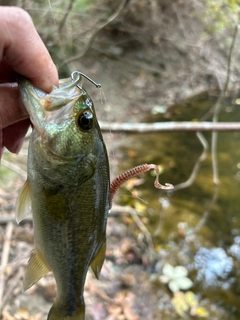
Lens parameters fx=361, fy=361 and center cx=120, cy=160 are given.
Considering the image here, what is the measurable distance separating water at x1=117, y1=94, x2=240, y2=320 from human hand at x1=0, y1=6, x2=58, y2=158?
176 centimetres

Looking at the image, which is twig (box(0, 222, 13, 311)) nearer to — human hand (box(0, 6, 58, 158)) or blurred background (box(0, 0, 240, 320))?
blurred background (box(0, 0, 240, 320))

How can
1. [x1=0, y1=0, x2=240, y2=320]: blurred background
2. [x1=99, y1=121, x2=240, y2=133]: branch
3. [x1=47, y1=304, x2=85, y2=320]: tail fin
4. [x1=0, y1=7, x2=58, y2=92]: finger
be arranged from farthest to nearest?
[x1=0, y1=0, x2=240, y2=320]: blurred background → [x1=99, y1=121, x2=240, y2=133]: branch → [x1=47, y1=304, x2=85, y2=320]: tail fin → [x1=0, y1=7, x2=58, y2=92]: finger

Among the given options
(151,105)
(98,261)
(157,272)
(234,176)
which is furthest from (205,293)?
(151,105)

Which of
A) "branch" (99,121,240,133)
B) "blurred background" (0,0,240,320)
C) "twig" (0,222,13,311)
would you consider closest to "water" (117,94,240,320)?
"blurred background" (0,0,240,320)

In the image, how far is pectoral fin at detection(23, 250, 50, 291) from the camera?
1.64m

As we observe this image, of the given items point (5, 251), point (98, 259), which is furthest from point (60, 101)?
point (5, 251)

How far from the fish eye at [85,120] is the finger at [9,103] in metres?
0.28

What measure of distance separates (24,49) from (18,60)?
6 cm

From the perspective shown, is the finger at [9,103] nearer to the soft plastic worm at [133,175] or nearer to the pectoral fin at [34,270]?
the soft plastic worm at [133,175]

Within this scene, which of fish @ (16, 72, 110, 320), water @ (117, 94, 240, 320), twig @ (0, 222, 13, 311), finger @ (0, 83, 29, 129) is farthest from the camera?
water @ (117, 94, 240, 320)

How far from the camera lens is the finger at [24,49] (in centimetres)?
133

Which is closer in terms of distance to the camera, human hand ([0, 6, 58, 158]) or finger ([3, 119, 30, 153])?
human hand ([0, 6, 58, 158])

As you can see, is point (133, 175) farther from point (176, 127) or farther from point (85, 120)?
point (176, 127)

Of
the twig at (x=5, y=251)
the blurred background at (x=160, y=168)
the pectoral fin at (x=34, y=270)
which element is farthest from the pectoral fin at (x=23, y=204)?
the twig at (x=5, y=251)
